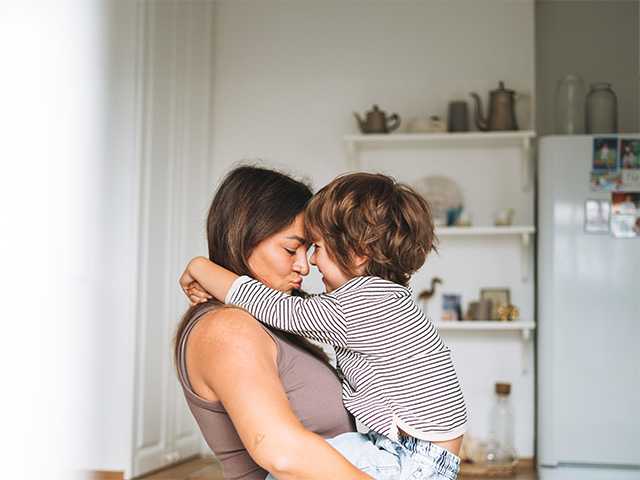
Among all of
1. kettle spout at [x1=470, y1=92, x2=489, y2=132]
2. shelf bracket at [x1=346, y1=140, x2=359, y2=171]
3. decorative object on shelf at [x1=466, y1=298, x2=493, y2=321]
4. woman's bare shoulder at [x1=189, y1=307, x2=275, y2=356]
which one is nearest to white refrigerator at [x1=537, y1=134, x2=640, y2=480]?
decorative object on shelf at [x1=466, y1=298, x2=493, y2=321]

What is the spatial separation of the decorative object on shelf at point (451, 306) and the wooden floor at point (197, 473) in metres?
0.88

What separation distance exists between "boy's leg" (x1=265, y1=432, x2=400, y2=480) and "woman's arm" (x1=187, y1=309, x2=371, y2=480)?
0.14 m

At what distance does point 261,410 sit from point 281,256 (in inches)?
16.3

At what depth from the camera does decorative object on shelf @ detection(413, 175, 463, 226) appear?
491cm

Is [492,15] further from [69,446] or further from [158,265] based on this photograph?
[69,446]

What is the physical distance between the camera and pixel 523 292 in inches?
190

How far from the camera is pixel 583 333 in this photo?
4.54 meters

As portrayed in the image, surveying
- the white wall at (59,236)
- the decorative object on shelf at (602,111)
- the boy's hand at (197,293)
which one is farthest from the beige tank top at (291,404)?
the decorative object on shelf at (602,111)

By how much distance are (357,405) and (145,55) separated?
288 cm

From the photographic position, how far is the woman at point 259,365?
128 centimetres

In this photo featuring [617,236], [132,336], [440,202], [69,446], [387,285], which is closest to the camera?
[387,285]

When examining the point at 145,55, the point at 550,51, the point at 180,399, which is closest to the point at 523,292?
the point at 550,51

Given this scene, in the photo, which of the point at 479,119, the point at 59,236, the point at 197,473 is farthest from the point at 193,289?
the point at 479,119

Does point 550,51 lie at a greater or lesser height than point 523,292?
greater
